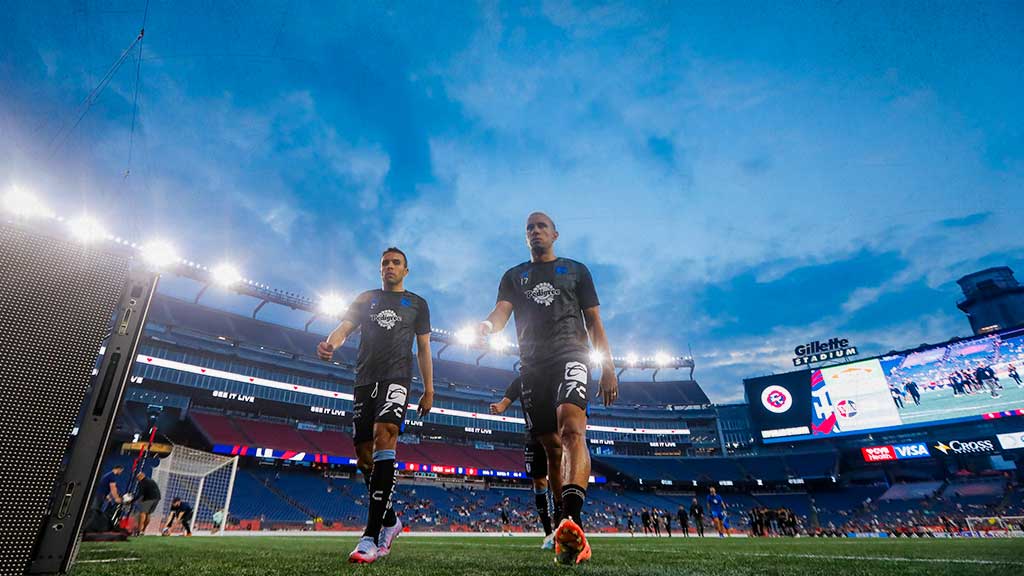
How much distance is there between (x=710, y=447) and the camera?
6006cm

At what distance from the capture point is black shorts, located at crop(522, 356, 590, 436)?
3623mm

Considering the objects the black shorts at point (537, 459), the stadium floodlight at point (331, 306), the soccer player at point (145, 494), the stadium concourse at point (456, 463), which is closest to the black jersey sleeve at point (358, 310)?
the black shorts at point (537, 459)

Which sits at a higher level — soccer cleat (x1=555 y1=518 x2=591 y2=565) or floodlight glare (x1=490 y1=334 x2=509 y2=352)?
floodlight glare (x1=490 y1=334 x2=509 y2=352)

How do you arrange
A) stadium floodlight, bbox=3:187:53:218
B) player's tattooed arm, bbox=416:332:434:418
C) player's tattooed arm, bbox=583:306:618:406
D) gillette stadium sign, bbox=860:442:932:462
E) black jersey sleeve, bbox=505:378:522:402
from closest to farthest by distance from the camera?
1. player's tattooed arm, bbox=583:306:618:406
2. player's tattooed arm, bbox=416:332:434:418
3. black jersey sleeve, bbox=505:378:522:402
4. stadium floodlight, bbox=3:187:53:218
5. gillette stadium sign, bbox=860:442:932:462

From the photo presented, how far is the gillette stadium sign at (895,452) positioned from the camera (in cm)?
3991

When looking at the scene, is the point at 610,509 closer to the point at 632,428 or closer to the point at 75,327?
the point at 632,428

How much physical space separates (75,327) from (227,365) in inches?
1651

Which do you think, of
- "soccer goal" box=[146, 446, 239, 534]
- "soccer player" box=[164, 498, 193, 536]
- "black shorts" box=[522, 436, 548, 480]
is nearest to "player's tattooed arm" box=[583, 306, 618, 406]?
"black shorts" box=[522, 436, 548, 480]

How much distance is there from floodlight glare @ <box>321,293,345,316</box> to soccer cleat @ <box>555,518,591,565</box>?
40970 mm

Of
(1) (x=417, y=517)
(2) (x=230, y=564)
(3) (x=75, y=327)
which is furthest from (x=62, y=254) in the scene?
(1) (x=417, y=517)

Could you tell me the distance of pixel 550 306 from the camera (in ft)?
13.4

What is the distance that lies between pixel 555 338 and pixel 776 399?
46.2 meters

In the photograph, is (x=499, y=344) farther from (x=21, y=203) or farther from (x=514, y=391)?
(x=514, y=391)

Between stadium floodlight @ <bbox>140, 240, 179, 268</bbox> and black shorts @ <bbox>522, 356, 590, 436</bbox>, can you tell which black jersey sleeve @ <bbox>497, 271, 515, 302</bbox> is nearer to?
black shorts @ <bbox>522, 356, 590, 436</bbox>
